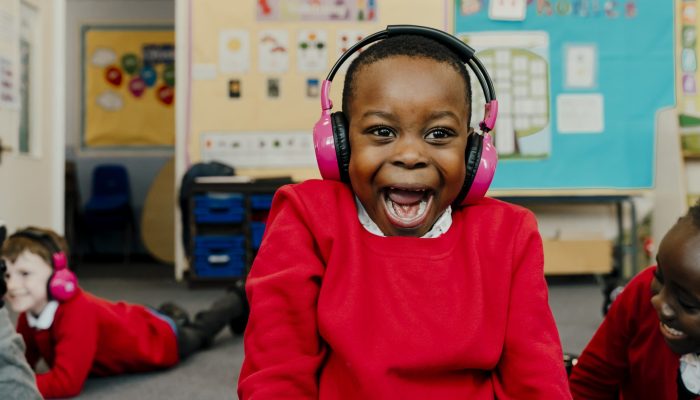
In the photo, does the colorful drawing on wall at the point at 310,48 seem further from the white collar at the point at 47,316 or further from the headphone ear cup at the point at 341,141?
the headphone ear cup at the point at 341,141

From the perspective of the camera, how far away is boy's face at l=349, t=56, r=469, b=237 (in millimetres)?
813

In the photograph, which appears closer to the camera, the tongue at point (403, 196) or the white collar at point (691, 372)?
the tongue at point (403, 196)

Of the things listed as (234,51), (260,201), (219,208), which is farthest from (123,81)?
(260,201)

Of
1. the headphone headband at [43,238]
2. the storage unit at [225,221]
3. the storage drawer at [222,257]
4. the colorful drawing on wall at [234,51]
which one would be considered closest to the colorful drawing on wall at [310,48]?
the colorful drawing on wall at [234,51]

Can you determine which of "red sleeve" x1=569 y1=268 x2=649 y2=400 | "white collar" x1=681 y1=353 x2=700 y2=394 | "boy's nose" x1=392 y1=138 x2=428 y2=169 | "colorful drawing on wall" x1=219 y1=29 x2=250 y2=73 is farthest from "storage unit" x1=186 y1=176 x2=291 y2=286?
"boy's nose" x1=392 y1=138 x2=428 y2=169

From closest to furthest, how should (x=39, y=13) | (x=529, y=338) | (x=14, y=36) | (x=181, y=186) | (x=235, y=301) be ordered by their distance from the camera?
(x=529, y=338) → (x=235, y=301) → (x=14, y=36) → (x=39, y=13) → (x=181, y=186)

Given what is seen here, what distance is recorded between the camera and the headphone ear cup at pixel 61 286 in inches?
67.9

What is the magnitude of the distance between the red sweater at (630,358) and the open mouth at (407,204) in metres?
0.54

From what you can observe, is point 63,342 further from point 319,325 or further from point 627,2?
point 627,2

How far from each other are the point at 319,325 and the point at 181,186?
350 cm

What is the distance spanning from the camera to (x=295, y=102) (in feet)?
14.3

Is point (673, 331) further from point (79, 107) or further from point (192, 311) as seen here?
point (79, 107)

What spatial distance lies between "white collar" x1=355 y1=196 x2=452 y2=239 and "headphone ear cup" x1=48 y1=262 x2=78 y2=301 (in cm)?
113

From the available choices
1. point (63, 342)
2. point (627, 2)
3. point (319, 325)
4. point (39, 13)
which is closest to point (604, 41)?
point (627, 2)
